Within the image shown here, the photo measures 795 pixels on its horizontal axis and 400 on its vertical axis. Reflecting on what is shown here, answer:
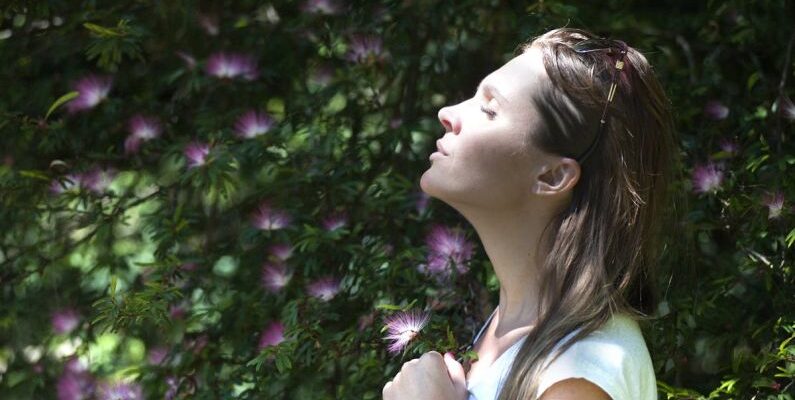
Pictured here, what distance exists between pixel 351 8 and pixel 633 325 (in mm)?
1400

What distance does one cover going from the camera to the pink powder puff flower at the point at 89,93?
9.51 ft

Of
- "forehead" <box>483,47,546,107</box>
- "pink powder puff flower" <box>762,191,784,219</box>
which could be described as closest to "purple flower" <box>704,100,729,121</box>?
"pink powder puff flower" <box>762,191,784,219</box>

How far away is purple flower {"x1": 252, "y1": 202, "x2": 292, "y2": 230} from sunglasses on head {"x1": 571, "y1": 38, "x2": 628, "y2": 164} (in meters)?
1.05

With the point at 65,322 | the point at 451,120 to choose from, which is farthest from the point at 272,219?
the point at 451,120

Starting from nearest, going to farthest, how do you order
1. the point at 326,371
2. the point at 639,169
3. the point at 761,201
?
1. the point at 639,169
2. the point at 761,201
3. the point at 326,371

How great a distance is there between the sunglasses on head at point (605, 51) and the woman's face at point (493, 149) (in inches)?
2.6

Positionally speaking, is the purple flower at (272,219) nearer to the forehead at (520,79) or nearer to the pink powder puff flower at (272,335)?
the pink powder puff flower at (272,335)

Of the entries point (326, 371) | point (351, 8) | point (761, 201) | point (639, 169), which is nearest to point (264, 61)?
point (351, 8)

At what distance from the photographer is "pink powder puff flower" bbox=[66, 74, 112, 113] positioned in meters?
2.90

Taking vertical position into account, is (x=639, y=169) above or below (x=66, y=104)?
above

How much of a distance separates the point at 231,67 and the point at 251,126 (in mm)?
208

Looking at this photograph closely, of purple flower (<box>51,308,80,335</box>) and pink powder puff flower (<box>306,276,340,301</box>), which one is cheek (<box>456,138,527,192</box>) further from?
purple flower (<box>51,308,80,335</box>)

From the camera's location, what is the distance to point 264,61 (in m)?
2.86

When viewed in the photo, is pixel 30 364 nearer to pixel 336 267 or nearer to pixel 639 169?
pixel 336 267
